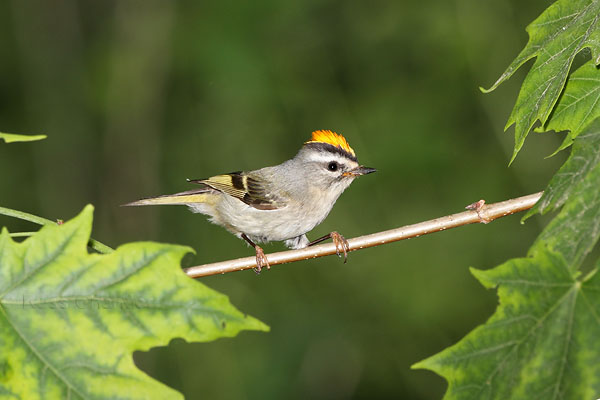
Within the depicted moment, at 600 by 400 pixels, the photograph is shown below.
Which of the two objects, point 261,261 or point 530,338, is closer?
point 530,338

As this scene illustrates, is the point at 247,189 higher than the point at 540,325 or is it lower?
higher

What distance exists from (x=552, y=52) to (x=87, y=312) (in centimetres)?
150

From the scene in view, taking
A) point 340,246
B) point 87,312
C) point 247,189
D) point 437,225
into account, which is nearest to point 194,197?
point 247,189

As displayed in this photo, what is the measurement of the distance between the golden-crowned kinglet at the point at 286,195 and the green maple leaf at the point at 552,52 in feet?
6.30

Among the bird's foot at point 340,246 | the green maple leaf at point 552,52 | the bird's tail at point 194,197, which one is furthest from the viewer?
the bird's tail at point 194,197

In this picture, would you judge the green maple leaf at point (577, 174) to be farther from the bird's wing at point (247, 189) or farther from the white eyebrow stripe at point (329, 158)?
the bird's wing at point (247, 189)

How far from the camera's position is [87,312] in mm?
1639

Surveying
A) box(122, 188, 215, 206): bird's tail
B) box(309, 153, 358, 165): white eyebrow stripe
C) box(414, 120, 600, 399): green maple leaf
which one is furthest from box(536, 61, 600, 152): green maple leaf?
box(122, 188, 215, 206): bird's tail

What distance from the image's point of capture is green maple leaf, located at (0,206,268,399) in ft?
5.21

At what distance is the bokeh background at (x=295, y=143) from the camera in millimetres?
6332

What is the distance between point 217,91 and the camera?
7.07 m

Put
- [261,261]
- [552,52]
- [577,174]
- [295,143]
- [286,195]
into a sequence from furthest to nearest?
[295,143], [286,195], [261,261], [552,52], [577,174]

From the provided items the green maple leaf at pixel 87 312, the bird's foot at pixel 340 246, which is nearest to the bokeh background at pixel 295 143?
the bird's foot at pixel 340 246

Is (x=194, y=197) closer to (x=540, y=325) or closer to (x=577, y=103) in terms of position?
(x=577, y=103)
